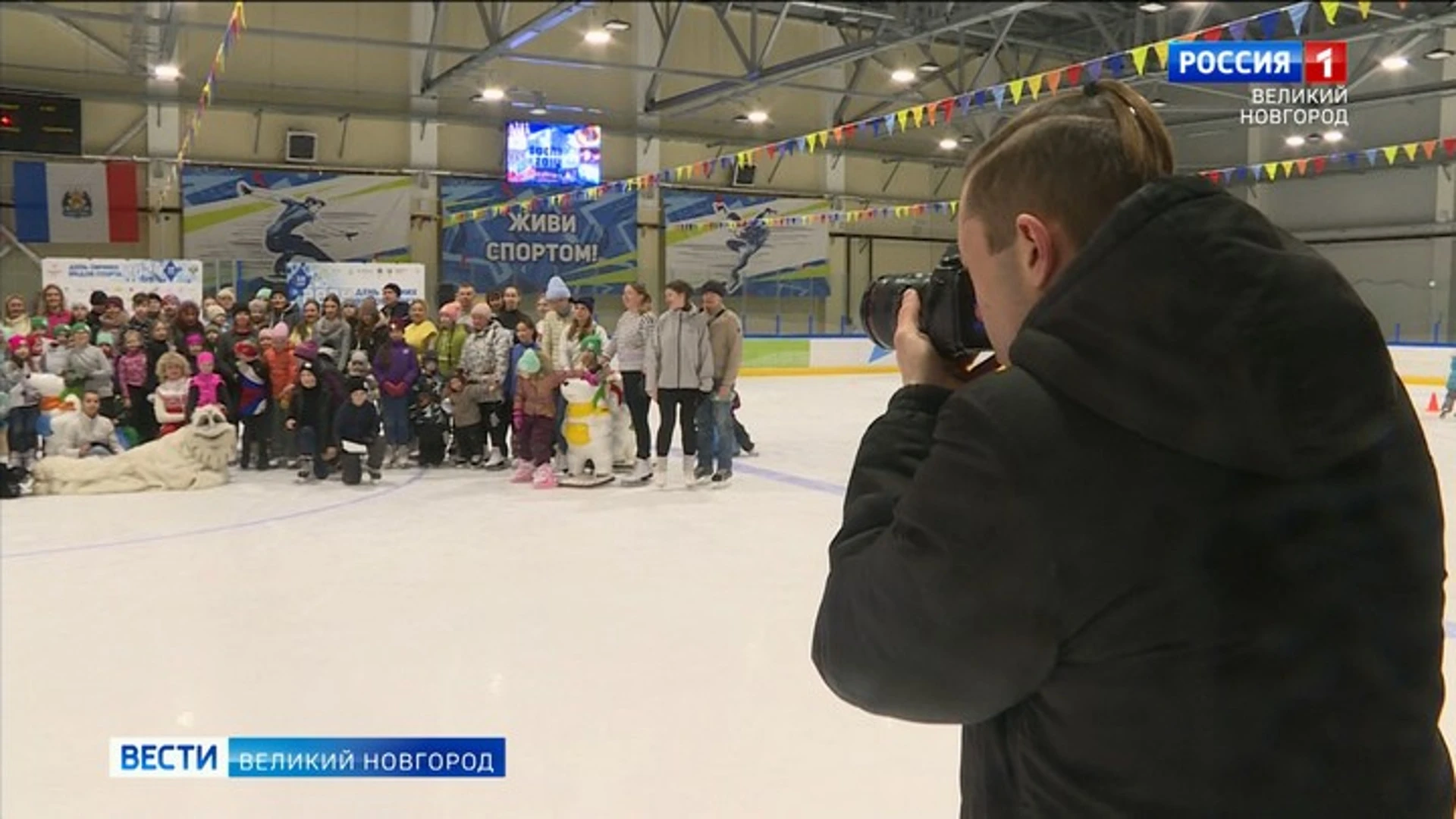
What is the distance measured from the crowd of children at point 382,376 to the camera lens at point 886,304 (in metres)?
5.40

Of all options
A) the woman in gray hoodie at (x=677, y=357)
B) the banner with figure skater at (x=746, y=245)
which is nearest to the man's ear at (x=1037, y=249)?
the woman in gray hoodie at (x=677, y=357)

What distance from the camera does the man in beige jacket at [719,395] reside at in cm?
664

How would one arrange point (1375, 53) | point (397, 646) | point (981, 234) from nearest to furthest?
1. point (981, 234)
2. point (397, 646)
3. point (1375, 53)

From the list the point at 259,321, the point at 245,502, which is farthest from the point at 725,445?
the point at 259,321

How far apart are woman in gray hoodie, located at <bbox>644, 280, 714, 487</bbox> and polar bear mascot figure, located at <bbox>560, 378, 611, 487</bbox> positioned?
1.25 feet

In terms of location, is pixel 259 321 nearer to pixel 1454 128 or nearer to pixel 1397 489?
pixel 1397 489

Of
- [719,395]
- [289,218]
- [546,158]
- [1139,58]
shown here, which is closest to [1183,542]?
[719,395]

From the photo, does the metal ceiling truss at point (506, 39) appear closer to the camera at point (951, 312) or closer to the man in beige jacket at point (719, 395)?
the camera at point (951, 312)

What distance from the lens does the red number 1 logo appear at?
823 cm

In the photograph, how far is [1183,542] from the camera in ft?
2.16

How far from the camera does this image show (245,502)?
6.12 meters

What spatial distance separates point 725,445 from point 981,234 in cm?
615

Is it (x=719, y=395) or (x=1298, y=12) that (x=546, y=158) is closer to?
(x=719, y=395)

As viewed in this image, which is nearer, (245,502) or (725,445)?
(245,502)
